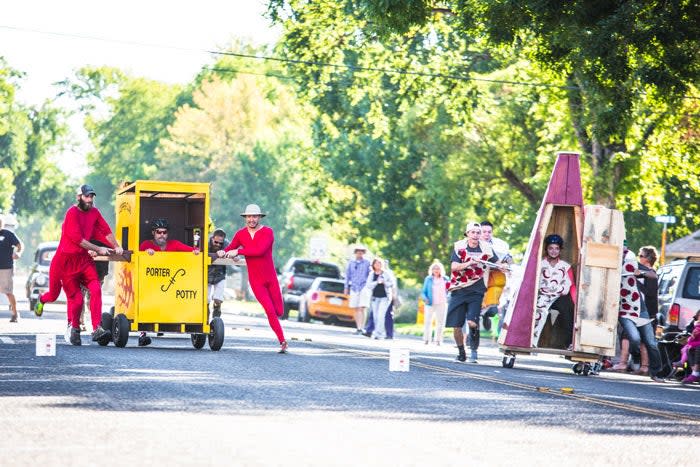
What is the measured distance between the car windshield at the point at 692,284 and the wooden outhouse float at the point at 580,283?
9.83 feet

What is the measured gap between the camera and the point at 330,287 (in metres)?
47.3

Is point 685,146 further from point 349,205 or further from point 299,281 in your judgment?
point 349,205

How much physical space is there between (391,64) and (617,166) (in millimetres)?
6541

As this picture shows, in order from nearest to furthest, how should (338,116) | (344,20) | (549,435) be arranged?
(549,435), (344,20), (338,116)

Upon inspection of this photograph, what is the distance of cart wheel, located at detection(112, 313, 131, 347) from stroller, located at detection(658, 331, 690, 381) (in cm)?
769

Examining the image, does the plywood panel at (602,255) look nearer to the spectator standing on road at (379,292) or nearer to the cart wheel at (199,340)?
the cart wheel at (199,340)

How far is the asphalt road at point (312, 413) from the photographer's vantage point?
10.1 m

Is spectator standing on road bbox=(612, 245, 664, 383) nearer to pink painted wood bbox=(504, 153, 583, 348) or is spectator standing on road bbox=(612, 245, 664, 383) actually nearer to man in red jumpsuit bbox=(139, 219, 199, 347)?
pink painted wood bbox=(504, 153, 583, 348)

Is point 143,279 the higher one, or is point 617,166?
point 617,166

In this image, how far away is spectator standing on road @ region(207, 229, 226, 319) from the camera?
26536 millimetres

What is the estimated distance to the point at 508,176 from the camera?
5228 centimetres

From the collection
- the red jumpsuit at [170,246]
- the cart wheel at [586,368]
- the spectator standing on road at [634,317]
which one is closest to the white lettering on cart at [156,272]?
the red jumpsuit at [170,246]

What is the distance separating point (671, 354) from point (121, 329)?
8.25 m

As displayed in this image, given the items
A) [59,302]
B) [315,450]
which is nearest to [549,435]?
[315,450]
